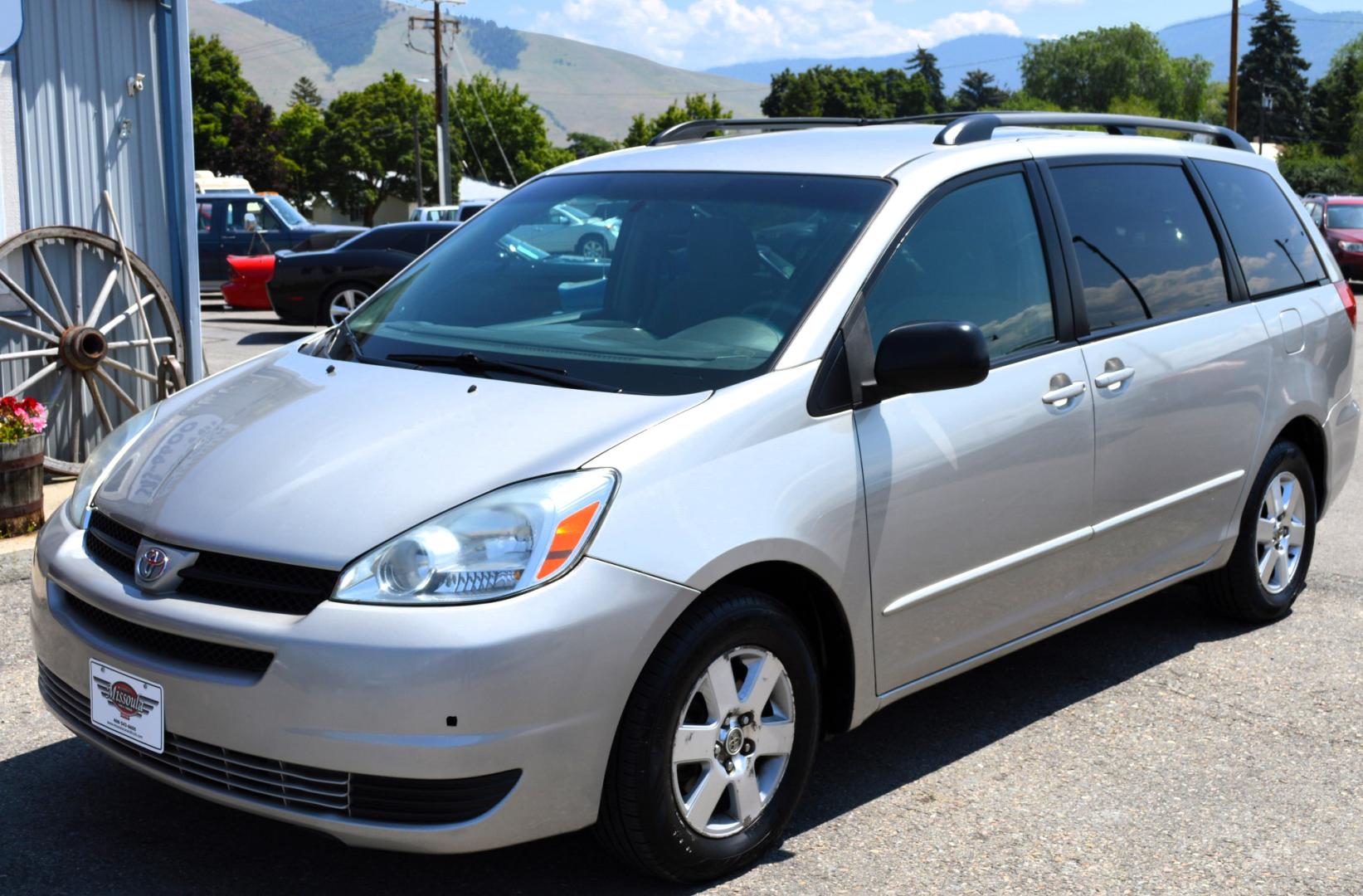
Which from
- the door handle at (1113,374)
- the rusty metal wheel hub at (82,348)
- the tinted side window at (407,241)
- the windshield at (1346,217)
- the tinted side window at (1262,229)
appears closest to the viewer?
the door handle at (1113,374)

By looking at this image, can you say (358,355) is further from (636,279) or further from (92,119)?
(92,119)

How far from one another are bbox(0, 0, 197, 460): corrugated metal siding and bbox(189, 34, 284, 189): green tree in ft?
256

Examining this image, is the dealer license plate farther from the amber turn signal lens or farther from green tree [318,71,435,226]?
green tree [318,71,435,226]

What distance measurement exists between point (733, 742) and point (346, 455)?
1092mm

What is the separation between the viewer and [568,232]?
4793 millimetres

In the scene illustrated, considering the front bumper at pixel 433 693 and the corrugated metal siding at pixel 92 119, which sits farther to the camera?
the corrugated metal siding at pixel 92 119

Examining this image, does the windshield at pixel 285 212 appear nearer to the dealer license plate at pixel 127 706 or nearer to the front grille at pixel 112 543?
the front grille at pixel 112 543

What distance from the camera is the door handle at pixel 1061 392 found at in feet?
13.6

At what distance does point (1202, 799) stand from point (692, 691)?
63.6 inches

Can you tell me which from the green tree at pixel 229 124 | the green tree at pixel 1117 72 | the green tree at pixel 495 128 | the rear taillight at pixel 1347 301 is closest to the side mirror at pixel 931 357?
the rear taillight at pixel 1347 301

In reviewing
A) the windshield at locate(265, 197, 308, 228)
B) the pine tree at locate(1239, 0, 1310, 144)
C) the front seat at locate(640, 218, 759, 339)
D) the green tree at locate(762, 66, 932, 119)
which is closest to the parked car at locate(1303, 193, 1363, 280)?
the windshield at locate(265, 197, 308, 228)

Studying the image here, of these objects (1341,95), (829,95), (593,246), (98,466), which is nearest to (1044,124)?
(593,246)

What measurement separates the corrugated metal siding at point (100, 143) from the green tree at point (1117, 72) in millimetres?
128640

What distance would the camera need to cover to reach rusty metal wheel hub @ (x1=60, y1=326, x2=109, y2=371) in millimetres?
7633
